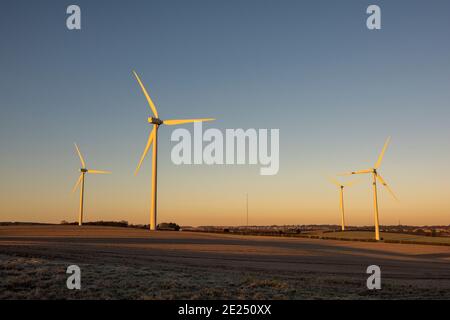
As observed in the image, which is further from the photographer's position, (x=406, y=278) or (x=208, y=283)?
(x=406, y=278)

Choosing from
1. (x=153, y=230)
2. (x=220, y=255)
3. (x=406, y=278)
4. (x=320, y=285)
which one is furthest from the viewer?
(x=153, y=230)

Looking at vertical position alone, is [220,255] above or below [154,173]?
below

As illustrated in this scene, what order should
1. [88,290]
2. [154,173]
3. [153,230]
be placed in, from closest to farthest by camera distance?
[88,290], [154,173], [153,230]

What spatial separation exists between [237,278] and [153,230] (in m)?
47.9

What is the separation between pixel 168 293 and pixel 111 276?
4.29 m

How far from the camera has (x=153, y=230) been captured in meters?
67.8

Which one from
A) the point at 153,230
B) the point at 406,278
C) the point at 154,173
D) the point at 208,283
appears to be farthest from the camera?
the point at 153,230
